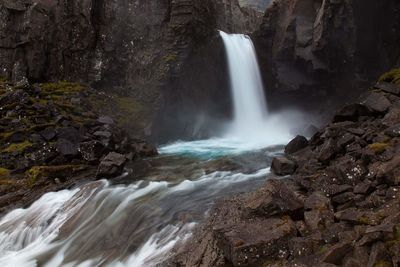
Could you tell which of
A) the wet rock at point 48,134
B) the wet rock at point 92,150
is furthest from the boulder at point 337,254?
the wet rock at point 48,134

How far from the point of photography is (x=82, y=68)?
32.8 metres

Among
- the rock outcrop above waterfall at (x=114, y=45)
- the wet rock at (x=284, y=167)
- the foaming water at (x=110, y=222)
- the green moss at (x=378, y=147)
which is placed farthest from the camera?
the rock outcrop above waterfall at (x=114, y=45)

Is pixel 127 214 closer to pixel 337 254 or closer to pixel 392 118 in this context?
pixel 337 254

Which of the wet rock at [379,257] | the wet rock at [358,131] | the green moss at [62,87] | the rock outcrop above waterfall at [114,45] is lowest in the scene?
the wet rock at [379,257]

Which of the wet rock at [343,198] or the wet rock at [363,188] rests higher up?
the wet rock at [363,188]

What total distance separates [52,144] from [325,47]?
2277 cm

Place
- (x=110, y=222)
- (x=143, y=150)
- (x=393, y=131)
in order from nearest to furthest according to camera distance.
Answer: (x=393, y=131), (x=110, y=222), (x=143, y=150)

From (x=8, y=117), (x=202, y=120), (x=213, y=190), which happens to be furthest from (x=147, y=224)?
(x=202, y=120)

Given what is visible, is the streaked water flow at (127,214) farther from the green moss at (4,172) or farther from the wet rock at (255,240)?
the green moss at (4,172)

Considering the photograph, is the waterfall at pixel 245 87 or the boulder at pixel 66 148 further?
the waterfall at pixel 245 87

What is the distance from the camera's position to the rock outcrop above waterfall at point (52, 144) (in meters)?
17.9

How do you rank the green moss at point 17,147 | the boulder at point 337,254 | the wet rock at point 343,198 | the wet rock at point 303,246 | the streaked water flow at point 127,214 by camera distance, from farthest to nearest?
1. the green moss at point 17,147
2. the streaked water flow at point 127,214
3. the wet rock at point 343,198
4. the wet rock at point 303,246
5. the boulder at point 337,254

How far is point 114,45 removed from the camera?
33.3m

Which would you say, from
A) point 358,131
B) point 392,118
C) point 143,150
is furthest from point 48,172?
point 392,118
